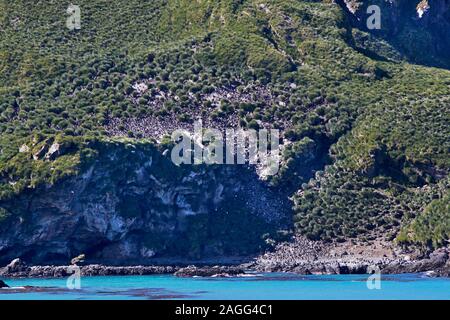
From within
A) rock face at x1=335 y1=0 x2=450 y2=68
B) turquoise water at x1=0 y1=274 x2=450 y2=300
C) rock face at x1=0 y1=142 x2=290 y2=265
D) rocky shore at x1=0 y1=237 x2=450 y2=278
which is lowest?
turquoise water at x1=0 y1=274 x2=450 y2=300

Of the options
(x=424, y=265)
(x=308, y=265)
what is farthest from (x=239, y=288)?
(x=424, y=265)

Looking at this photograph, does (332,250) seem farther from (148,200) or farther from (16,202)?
Result: (16,202)

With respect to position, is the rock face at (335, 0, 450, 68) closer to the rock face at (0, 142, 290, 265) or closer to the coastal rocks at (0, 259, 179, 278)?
the rock face at (0, 142, 290, 265)

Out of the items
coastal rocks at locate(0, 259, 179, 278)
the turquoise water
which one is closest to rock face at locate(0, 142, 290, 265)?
coastal rocks at locate(0, 259, 179, 278)

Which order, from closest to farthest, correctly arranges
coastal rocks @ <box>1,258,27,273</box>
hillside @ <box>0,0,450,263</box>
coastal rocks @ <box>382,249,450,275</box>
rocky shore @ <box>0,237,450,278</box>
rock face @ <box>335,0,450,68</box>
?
coastal rocks @ <box>382,249,450,275</box> < rocky shore @ <box>0,237,450,278</box> < coastal rocks @ <box>1,258,27,273</box> < hillside @ <box>0,0,450,263</box> < rock face @ <box>335,0,450,68</box>

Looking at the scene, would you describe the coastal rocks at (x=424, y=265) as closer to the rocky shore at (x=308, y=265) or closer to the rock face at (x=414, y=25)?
the rocky shore at (x=308, y=265)

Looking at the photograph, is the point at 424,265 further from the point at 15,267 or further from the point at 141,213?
the point at 15,267
